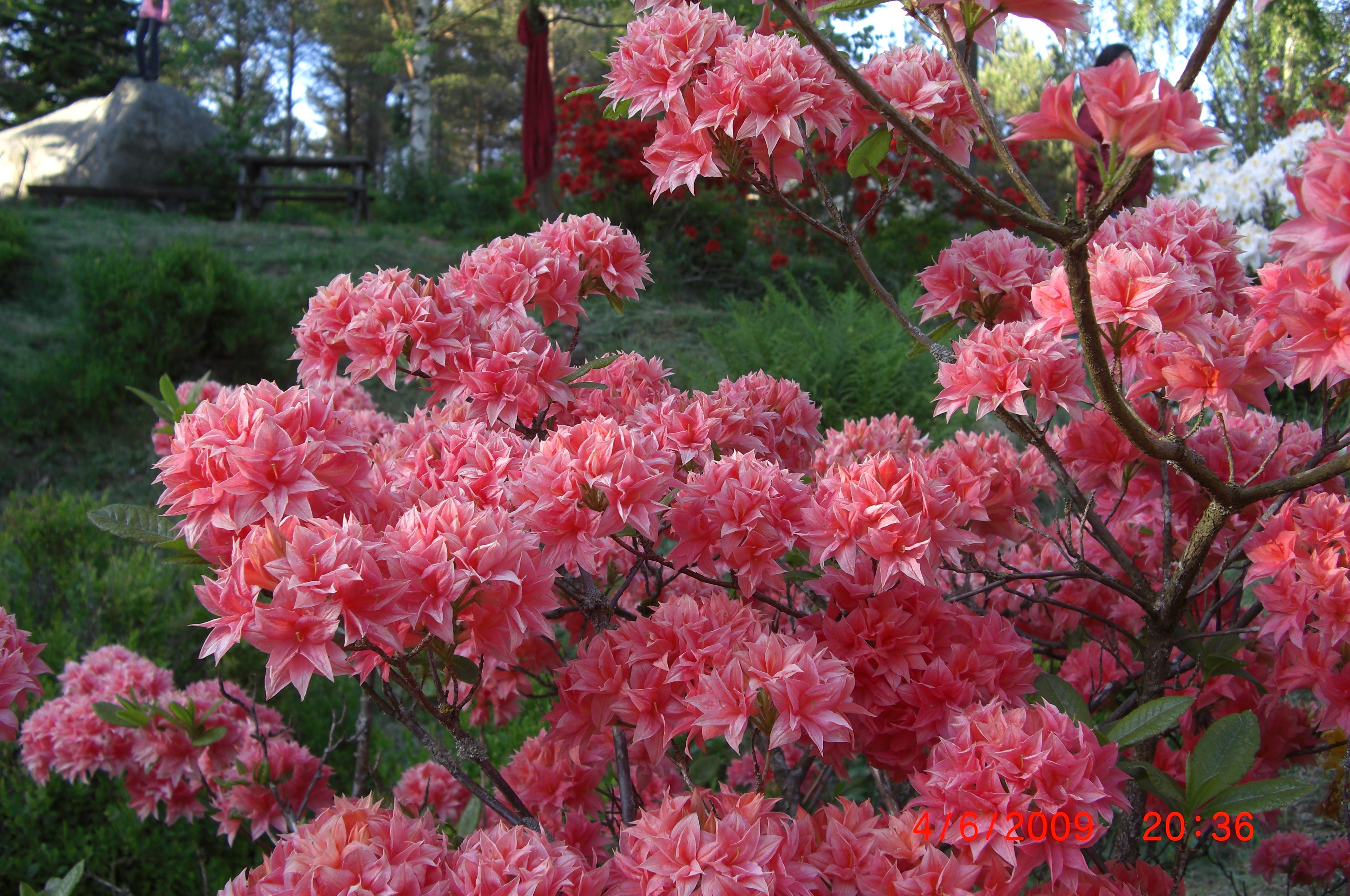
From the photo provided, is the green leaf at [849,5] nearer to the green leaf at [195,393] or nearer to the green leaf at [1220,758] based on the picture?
the green leaf at [1220,758]

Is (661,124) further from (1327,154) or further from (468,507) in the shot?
(1327,154)

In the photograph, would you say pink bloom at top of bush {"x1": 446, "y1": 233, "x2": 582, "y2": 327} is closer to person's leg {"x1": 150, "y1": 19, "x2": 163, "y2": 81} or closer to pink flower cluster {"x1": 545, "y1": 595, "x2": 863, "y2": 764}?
pink flower cluster {"x1": 545, "y1": 595, "x2": 863, "y2": 764}

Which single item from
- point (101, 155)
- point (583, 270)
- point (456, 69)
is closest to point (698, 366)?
point (583, 270)

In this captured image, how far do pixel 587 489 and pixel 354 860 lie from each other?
488 millimetres

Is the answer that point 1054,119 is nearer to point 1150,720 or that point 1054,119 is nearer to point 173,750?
point 1150,720

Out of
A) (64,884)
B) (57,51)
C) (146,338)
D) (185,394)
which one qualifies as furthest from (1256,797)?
(57,51)

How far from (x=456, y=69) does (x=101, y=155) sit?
13.8 m

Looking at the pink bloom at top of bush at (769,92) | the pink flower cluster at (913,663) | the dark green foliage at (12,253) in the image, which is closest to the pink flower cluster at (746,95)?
the pink bloom at top of bush at (769,92)

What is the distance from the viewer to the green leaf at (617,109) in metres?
1.56

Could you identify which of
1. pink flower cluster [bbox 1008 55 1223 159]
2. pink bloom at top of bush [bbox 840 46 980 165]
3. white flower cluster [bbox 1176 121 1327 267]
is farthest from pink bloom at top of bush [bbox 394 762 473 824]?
white flower cluster [bbox 1176 121 1327 267]

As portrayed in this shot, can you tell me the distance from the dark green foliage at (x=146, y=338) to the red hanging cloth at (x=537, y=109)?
3394 millimetres

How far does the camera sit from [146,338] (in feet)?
19.8

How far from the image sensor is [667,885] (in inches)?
34.6

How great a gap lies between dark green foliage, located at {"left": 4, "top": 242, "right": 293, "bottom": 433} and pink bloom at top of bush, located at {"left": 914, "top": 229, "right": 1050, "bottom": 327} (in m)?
5.53
